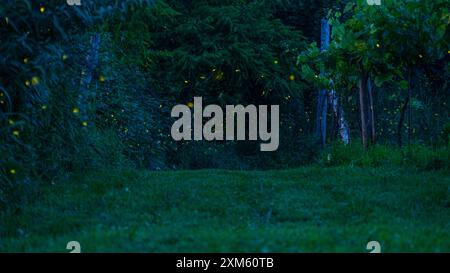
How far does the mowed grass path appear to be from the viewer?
6230mm

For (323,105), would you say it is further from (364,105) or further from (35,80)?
(35,80)

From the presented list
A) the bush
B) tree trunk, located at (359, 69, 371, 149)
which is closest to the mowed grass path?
the bush

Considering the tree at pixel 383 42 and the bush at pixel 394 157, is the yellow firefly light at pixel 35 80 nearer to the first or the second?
the tree at pixel 383 42

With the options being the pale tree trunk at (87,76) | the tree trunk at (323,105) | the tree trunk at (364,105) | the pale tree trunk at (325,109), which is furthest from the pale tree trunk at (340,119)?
the pale tree trunk at (87,76)

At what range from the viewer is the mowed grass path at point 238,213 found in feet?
20.4

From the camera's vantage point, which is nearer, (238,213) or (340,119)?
(238,213)

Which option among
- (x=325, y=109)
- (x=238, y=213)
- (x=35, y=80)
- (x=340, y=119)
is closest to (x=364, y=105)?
(x=340, y=119)

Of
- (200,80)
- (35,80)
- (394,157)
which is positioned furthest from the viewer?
(200,80)

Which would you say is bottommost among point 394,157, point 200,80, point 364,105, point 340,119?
point 394,157

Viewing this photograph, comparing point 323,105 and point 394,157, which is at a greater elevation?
point 323,105

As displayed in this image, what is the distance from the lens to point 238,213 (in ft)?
26.3
